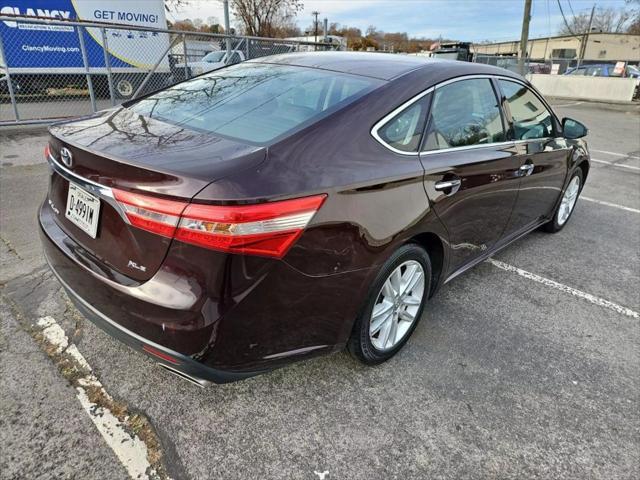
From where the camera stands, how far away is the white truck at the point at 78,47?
11117 mm

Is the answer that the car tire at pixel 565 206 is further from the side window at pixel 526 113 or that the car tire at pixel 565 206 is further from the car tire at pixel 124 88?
the car tire at pixel 124 88

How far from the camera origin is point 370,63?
2.68 m

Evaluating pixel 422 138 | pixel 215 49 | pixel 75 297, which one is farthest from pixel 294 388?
pixel 215 49

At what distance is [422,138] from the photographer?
7.75 ft

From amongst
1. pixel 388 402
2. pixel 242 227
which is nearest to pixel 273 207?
pixel 242 227

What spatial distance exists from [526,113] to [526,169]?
0.50 metres

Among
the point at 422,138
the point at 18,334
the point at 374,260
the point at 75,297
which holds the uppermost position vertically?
the point at 422,138

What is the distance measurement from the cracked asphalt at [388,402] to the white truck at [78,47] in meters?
10.1

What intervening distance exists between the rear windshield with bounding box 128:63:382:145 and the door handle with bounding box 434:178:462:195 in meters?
0.62

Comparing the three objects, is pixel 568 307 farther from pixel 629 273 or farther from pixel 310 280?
pixel 310 280

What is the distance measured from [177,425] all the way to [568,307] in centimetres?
278

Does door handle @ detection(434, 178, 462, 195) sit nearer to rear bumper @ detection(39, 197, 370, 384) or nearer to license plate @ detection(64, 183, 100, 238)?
rear bumper @ detection(39, 197, 370, 384)

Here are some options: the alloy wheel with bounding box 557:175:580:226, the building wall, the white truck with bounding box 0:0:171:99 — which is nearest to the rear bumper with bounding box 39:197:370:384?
the alloy wheel with bounding box 557:175:580:226

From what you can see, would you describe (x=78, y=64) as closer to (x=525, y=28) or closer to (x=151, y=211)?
(x=151, y=211)
